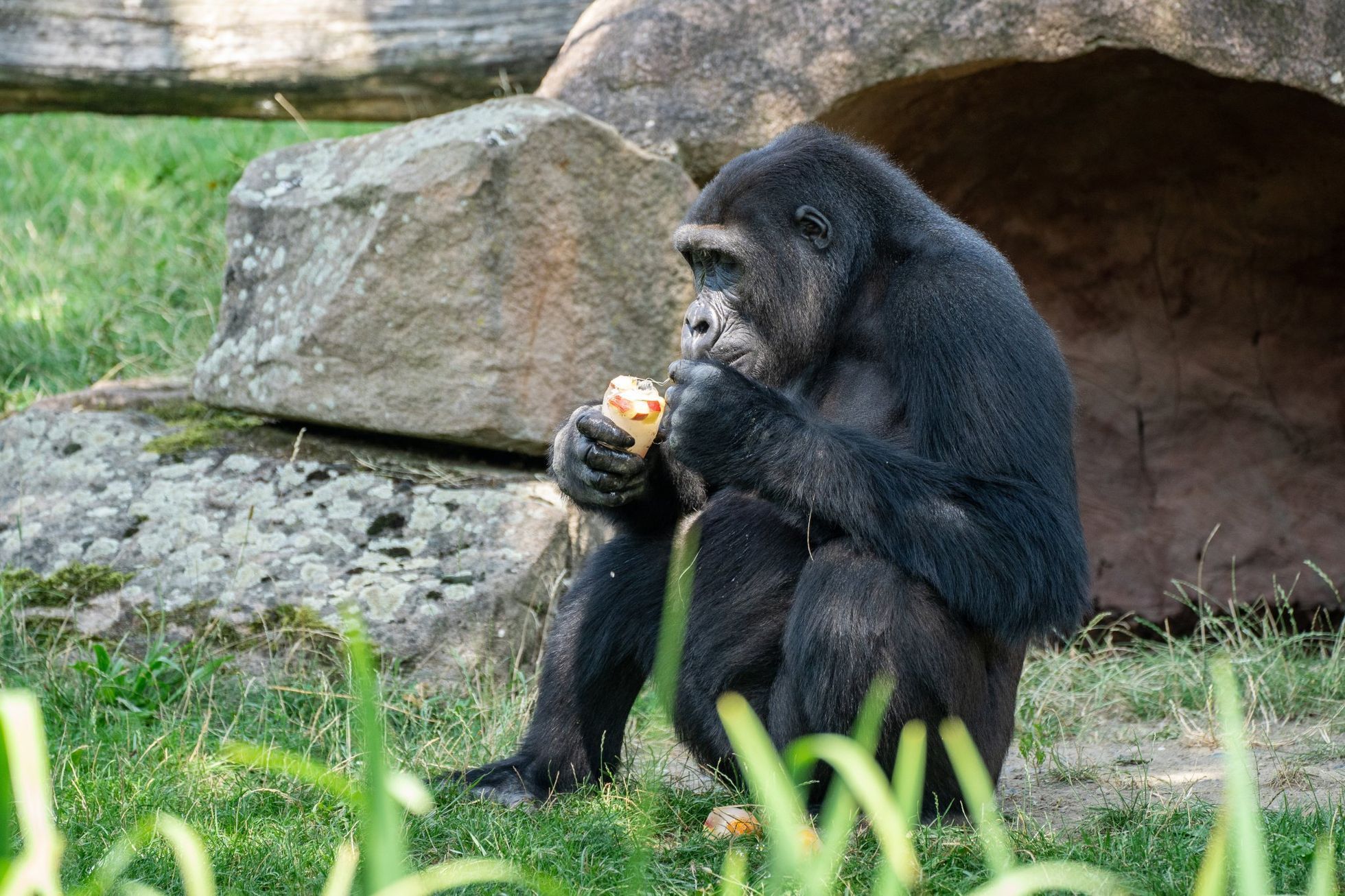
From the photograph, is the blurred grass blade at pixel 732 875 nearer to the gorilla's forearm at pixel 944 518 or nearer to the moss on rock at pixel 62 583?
the gorilla's forearm at pixel 944 518

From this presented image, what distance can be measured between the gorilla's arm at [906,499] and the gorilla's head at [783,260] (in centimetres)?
40

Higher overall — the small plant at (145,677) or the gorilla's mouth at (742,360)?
the gorilla's mouth at (742,360)

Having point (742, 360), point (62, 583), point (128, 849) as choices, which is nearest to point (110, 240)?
point (62, 583)

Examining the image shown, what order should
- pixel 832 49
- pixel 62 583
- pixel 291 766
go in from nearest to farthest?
1. pixel 291 766
2. pixel 62 583
3. pixel 832 49

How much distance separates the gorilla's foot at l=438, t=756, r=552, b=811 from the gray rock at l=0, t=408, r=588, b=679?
3.12 ft

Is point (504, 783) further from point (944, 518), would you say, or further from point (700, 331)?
point (944, 518)

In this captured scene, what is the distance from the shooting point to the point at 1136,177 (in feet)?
22.6

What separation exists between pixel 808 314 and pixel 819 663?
101 cm

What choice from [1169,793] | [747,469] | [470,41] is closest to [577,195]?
[470,41]

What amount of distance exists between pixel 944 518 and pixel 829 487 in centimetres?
27

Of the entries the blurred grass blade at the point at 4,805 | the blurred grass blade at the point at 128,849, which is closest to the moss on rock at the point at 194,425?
the blurred grass blade at the point at 128,849

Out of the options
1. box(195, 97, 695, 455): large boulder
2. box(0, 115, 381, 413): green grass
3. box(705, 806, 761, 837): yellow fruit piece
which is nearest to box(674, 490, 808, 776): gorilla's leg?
box(705, 806, 761, 837): yellow fruit piece

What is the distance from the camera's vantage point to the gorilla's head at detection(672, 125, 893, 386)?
3.73 metres

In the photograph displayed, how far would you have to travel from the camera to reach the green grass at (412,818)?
3012 mm
